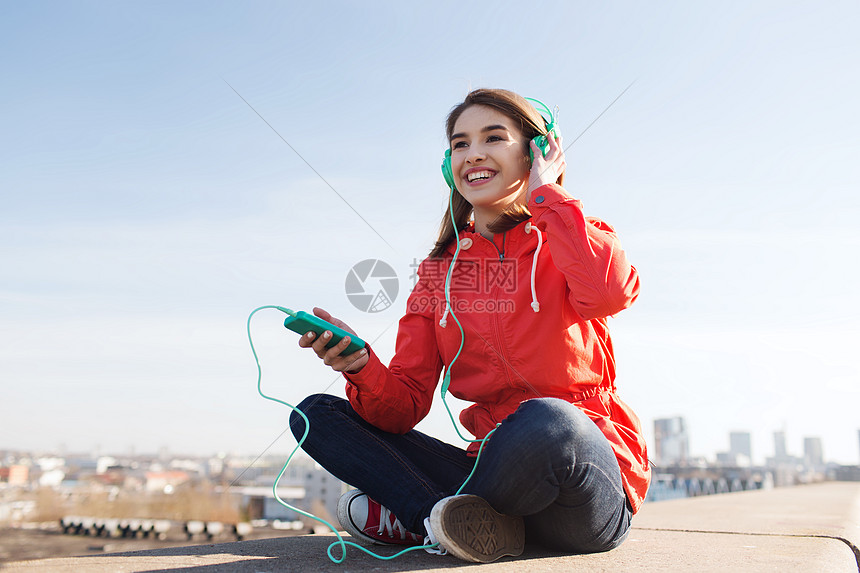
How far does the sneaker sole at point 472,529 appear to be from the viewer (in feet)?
4.02

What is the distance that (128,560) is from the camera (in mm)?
1367

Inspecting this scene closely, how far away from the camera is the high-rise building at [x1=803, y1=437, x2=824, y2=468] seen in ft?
235

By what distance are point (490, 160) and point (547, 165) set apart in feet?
0.66

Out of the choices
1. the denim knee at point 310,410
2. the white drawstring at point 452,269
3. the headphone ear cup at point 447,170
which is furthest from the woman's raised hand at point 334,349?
the headphone ear cup at point 447,170

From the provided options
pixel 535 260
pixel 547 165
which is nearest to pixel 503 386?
pixel 535 260

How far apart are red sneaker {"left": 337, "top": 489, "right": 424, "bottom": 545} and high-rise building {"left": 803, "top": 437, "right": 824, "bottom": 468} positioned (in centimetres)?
8624

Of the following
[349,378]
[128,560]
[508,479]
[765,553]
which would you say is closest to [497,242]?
[349,378]

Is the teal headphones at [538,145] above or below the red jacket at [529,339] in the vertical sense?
above

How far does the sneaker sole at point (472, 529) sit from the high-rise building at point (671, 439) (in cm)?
7442

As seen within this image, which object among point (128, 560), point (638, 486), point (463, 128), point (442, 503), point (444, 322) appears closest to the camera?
point (442, 503)

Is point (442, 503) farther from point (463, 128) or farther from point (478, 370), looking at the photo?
point (463, 128)

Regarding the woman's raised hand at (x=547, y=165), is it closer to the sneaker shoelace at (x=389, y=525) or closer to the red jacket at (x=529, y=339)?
the red jacket at (x=529, y=339)

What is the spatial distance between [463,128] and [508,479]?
119cm

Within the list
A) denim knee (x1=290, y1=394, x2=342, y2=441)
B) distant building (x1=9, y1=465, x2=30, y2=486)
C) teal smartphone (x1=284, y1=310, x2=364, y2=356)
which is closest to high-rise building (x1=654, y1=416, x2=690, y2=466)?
distant building (x1=9, y1=465, x2=30, y2=486)
